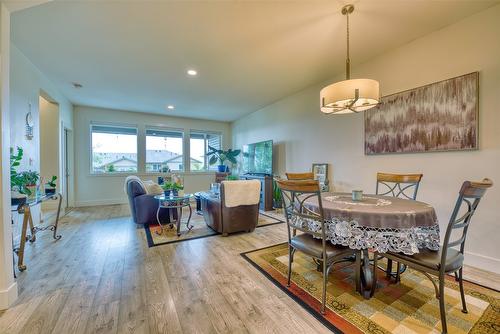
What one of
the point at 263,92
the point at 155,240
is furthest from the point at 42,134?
the point at 263,92

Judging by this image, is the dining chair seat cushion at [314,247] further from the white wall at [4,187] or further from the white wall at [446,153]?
the white wall at [4,187]

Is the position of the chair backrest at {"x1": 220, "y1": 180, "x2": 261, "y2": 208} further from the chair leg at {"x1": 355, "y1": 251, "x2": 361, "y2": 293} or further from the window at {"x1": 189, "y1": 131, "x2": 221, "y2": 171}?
the window at {"x1": 189, "y1": 131, "x2": 221, "y2": 171}

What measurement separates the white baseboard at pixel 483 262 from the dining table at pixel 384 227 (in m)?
1.24

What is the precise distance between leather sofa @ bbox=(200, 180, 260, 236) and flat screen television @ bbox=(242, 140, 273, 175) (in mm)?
1900

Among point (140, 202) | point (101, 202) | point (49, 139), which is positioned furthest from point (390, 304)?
point (101, 202)

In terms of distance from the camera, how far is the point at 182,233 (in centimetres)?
343

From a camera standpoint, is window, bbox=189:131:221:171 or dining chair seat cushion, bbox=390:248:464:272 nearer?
dining chair seat cushion, bbox=390:248:464:272

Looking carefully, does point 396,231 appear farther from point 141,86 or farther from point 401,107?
point 141,86

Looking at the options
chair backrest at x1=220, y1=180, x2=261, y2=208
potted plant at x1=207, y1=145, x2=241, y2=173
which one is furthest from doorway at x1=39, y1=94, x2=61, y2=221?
chair backrest at x1=220, y1=180, x2=261, y2=208

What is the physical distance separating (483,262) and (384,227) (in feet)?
5.69

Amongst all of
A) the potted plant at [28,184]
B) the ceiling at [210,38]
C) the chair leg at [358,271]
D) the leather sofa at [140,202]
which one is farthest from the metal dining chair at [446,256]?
the potted plant at [28,184]

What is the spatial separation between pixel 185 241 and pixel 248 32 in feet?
9.45

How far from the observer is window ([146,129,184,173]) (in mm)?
6508

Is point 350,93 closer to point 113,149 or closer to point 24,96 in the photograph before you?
→ point 24,96
